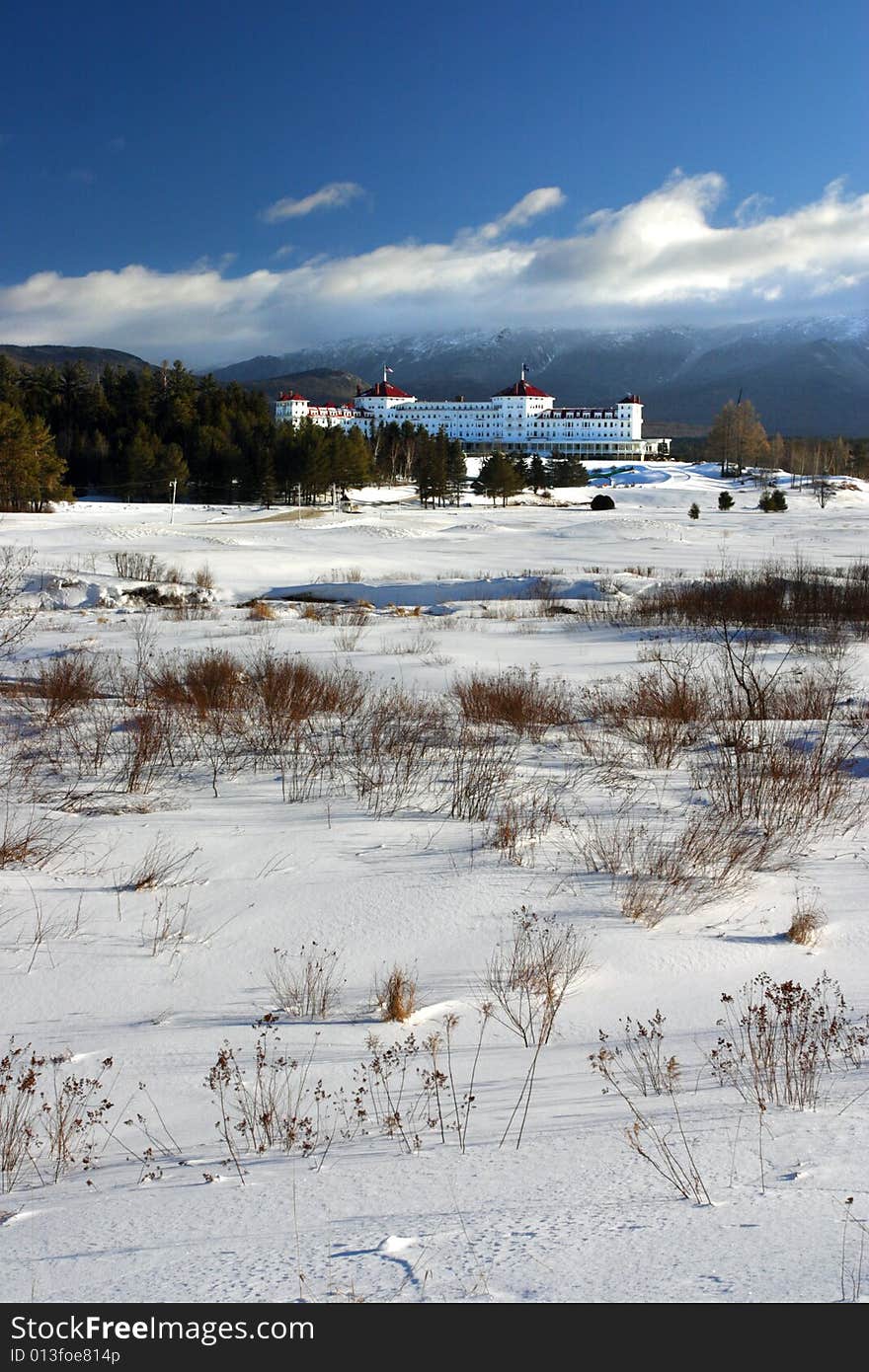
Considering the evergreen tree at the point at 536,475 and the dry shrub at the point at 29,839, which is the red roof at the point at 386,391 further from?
the dry shrub at the point at 29,839

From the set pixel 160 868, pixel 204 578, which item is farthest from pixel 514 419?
pixel 160 868

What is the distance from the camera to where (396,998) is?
508cm

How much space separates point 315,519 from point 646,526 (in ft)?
70.1

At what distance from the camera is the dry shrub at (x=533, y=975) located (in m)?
5.10

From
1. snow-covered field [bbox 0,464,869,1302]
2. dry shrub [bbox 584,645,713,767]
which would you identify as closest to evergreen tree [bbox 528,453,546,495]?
dry shrub [bbox 584,645,713,767]

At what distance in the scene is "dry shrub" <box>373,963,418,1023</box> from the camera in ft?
16.7

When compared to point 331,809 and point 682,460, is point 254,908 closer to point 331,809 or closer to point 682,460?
point 331,809

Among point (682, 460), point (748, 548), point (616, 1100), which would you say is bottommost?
point (616, 1100)

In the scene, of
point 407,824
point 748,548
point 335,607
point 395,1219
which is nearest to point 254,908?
point 407,824

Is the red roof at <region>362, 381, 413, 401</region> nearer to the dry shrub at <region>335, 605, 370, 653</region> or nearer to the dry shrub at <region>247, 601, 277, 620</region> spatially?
the dry shrub at <region>335, 605, 370, 653</region>

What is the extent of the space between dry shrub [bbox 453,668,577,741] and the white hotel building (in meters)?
149

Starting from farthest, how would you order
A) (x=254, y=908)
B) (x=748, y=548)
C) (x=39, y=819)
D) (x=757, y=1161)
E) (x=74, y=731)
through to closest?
(x=748, y=548) → (x=74, y=731) → (x=39, y=819) → (x=254, y=908) → (x=757, y=1161)

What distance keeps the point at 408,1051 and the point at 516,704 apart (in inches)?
338

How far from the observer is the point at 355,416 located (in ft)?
534
